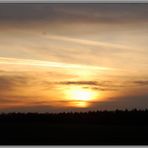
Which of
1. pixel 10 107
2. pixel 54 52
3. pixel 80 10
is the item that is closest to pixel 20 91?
pixel 10 107

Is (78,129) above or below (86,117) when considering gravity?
below

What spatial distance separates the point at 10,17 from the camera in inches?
112

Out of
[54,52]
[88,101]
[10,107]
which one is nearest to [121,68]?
[88,101]

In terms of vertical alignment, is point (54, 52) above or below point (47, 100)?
above

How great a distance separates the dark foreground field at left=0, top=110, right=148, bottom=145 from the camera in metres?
2.76

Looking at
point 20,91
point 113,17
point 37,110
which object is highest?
point 113,17

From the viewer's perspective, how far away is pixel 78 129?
2816 mm

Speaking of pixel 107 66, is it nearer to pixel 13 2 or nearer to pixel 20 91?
pixel 20 91

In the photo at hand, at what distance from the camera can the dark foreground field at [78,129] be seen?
2758 mm

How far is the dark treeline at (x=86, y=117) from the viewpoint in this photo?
274 centimetres

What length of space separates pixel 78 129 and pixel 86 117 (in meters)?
0.15

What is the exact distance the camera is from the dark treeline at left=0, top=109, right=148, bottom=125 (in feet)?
8.98

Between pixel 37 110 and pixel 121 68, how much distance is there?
0.86 metres

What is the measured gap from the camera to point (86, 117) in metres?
2.77
